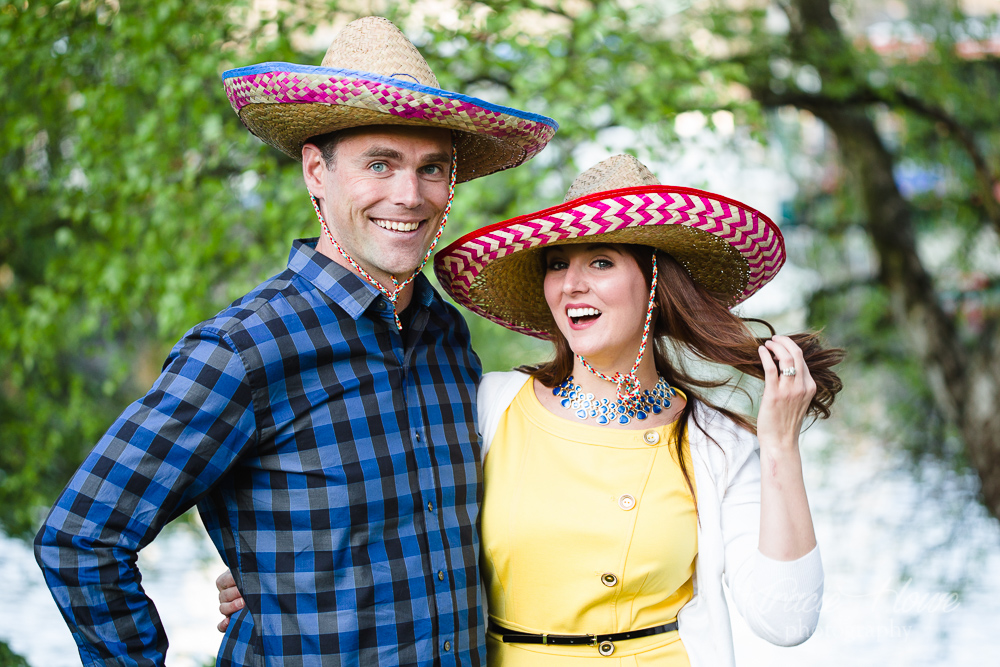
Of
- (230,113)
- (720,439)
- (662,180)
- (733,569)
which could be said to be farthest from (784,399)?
(230,113)

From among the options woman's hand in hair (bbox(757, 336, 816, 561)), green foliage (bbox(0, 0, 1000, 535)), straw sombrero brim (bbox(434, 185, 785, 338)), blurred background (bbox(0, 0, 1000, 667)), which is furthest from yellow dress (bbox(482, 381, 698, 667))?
green foliage (bbox(0, 0, 1000, 535))

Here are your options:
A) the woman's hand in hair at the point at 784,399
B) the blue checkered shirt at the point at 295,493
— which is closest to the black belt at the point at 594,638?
the blue checkered shirt at the point at 295,493

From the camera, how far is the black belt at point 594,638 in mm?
1910

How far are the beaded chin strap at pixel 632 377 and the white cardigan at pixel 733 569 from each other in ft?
0.53

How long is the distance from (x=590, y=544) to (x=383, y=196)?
90 centimetres

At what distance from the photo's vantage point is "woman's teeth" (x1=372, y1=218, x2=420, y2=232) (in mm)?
1813

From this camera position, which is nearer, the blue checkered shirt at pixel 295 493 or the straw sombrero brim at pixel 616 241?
the blue checkered shirt at pixel 295 493

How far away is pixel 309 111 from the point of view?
178 cm

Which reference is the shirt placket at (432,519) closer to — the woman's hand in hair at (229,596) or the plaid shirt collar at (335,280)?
the plaid shirt collar at (335,280)

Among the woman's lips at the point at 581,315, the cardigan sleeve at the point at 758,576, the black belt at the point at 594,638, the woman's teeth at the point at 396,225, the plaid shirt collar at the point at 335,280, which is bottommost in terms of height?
the black belt at the point at 594,638

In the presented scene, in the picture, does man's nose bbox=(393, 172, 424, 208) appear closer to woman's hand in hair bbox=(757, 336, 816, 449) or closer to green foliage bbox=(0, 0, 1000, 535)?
woman's hand in hair bbox=(757, 336, 816, 449)

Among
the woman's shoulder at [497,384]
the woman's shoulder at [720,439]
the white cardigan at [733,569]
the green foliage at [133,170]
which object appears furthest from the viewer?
the green foliage at [133,170]

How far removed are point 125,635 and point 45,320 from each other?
Result: 332 cm

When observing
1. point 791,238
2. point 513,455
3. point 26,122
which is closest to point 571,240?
point 513,455
